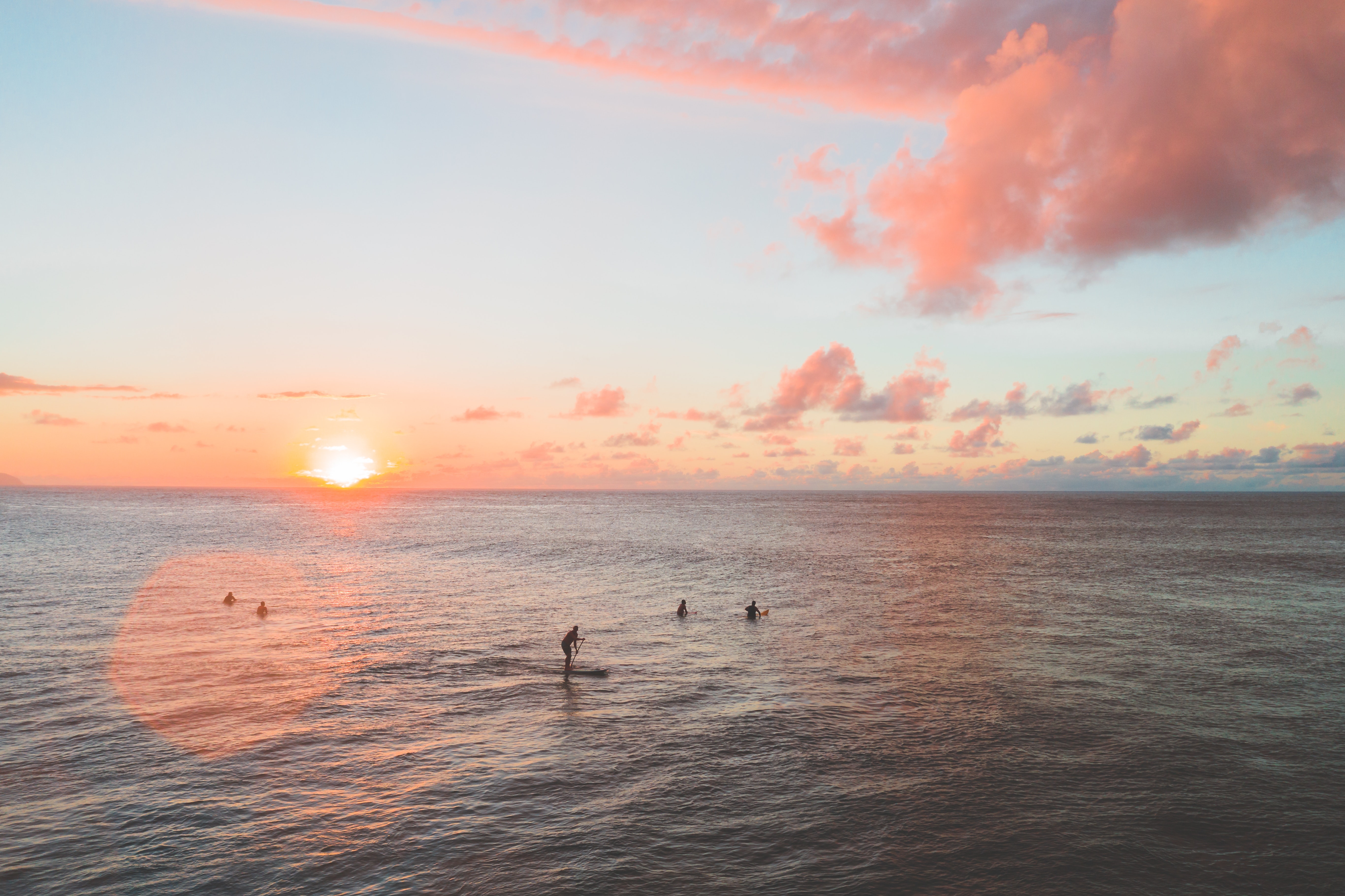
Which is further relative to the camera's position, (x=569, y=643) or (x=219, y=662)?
(x=219, y=662)

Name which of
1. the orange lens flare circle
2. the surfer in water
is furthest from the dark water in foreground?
the surfer in water

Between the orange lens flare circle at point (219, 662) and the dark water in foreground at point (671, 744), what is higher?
the orange lens flare circle at point (219, 662)

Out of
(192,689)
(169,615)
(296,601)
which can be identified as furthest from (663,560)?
(192,689)

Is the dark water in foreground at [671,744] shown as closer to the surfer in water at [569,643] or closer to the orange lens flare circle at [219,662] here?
the orange lens flare circle at [219,662]

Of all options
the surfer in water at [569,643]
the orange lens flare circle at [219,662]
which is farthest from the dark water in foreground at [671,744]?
the surfer in water at [569,643]

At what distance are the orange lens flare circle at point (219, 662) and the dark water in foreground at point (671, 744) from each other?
27 cm

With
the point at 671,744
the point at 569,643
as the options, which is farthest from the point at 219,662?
the point at 671,744

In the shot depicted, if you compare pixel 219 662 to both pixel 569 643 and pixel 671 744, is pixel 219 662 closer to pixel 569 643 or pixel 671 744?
pixel 569 643

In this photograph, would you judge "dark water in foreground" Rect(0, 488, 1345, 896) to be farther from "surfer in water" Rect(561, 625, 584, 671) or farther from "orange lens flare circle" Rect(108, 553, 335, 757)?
"surfer in water" Rect(561, 625, 584, 671)

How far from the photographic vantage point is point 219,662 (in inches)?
1569

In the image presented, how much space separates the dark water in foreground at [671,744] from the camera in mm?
19172

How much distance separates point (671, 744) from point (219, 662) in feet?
Answer: 91.5

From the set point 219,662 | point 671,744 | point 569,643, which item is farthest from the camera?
point 219,662

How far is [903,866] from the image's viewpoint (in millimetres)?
19109
